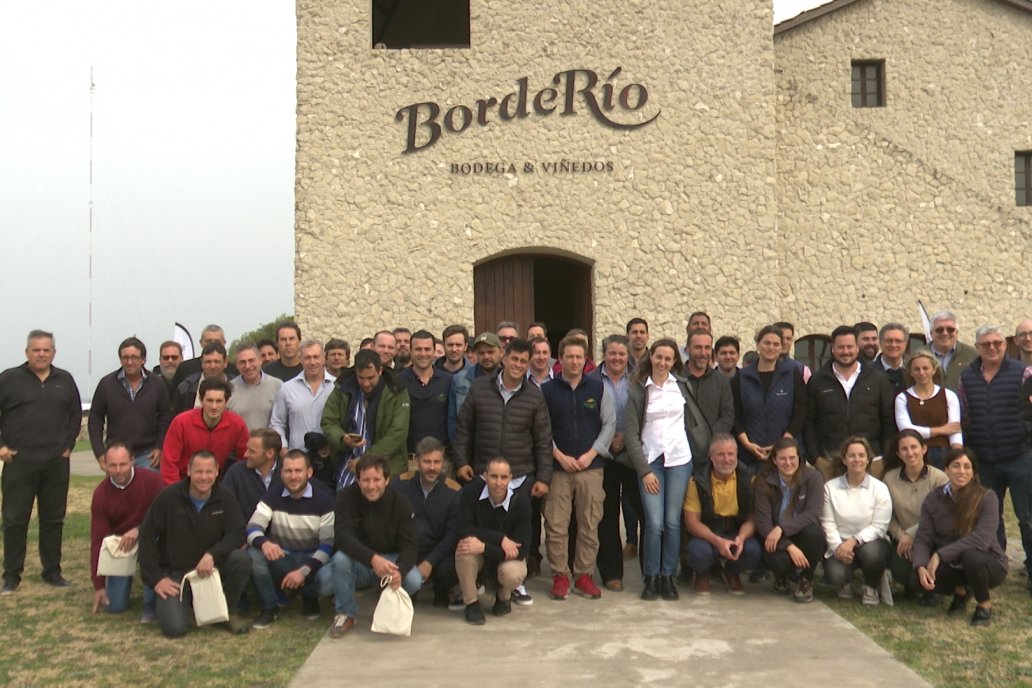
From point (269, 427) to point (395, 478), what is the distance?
0.99 m

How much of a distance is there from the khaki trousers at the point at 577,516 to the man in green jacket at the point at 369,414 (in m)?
1.05

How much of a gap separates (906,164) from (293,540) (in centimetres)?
1063

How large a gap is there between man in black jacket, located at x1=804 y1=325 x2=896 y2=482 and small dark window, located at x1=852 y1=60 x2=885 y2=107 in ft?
27.7

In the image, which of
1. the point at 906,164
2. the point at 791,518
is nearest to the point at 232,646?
the point at 791,518

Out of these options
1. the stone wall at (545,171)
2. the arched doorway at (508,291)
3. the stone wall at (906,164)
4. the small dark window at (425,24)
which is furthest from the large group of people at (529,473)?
the small dark window at (425,24)

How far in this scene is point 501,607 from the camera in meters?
5.84

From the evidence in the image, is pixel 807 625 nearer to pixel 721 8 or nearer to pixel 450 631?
pixel 450 631

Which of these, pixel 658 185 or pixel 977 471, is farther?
pixel 658 185

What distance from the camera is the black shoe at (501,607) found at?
19.1 feet

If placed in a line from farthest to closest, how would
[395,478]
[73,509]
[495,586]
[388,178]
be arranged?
[388,178] → [73,509] → [395,478] → [495,586]

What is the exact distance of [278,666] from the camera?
16.1 feet

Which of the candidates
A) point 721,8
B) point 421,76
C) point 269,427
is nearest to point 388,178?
point 421,76

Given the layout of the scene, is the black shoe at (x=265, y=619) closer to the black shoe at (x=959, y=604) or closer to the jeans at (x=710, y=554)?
the jeans at (x=710, y=554)

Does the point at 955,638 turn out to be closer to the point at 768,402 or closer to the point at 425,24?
the point at 768,402
